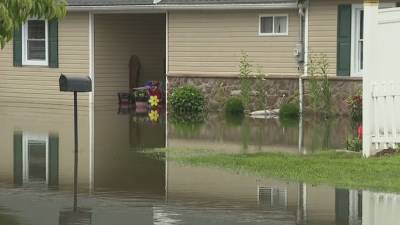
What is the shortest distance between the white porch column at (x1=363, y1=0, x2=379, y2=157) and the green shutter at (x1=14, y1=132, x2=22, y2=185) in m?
5.25

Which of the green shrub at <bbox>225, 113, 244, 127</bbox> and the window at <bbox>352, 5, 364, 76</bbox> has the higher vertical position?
the window at <bbox>352, 5, 364, 76</bbox>

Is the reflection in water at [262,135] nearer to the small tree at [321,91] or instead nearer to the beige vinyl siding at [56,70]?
the small tree at [321,91]

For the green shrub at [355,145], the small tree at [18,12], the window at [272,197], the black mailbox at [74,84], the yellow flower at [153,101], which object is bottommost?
the window at [272,197]

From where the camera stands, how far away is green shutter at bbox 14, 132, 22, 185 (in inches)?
550

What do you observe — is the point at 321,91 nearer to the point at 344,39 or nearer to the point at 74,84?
the point at 344,39

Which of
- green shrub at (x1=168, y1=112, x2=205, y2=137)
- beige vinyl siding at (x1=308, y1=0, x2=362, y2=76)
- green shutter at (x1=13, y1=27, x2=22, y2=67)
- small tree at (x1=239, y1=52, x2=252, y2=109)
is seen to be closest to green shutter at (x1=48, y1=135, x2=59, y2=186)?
green shrub at (x1=168, y1=112, x2=205, y2=137)

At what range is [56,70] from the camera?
2830 cm

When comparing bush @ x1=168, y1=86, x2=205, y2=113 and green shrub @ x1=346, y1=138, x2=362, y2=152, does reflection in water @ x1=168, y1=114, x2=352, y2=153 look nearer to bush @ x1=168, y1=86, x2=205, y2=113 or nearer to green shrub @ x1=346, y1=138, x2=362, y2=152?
green shrub @ x1=346, y1=138, x2=362, y2=152

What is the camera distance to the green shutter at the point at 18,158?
A: 1396 centimetres

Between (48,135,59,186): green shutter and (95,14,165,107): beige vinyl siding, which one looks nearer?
(48,135,59,186): green shutter

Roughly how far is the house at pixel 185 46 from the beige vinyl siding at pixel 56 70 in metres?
0.03

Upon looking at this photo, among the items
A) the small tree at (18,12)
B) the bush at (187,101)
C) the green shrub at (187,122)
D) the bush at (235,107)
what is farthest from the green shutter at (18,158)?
the bush at (235,107)

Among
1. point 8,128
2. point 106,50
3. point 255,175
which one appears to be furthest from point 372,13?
point 106,50

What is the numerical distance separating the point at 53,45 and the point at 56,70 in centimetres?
72
